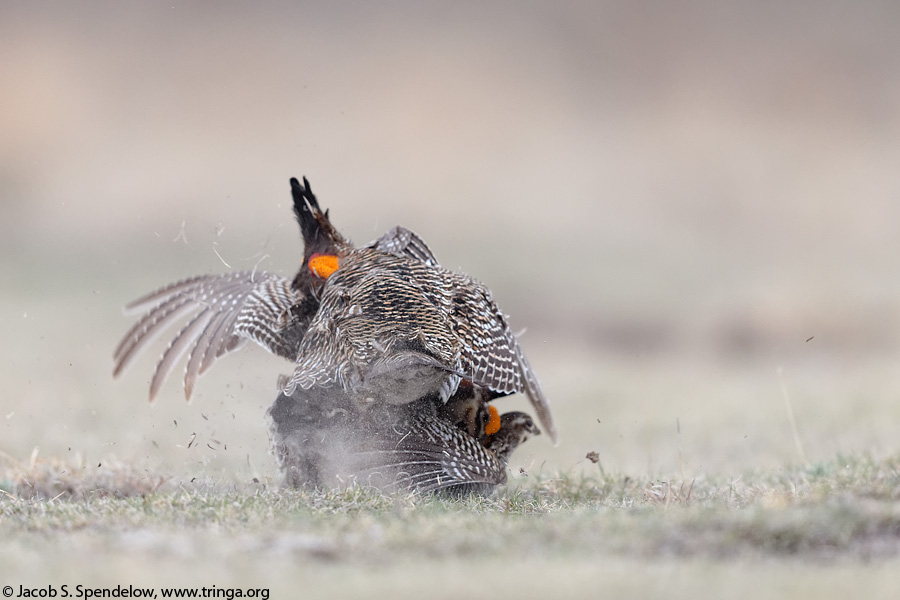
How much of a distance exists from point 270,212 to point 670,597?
58.9 feet

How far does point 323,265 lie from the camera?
654 cm

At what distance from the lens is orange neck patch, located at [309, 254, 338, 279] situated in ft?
21.3

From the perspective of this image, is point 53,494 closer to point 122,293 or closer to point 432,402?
point 432,402

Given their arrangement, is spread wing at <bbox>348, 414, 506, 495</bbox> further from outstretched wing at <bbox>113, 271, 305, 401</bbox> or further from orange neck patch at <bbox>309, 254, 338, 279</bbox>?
orange neck patch at <bbox>309, 254, 338, 279</bbox>

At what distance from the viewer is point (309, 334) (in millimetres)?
5777

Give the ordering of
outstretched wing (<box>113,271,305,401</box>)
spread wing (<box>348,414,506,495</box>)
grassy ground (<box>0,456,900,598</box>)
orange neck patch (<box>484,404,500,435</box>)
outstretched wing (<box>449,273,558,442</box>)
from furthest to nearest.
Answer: outstretched wing (<box>113,271,305,401</box>)
orange neck patch (<box>484,404,500,435</box>)
outstretched wing (<box>449,273,558,442</box>)
spread wing (<box>348,414,506,495</box>)
grassy ground (<box>0,456,900,598</box>)

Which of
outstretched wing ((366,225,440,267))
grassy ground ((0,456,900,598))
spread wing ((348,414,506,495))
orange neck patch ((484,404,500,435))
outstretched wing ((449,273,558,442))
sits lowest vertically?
grassy ground ((0,456,900,598))

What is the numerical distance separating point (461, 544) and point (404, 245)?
315 centimetres

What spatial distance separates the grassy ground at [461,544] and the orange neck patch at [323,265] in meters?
1.66

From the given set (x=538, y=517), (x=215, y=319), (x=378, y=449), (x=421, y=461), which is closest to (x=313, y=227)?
(x=215, y=319)

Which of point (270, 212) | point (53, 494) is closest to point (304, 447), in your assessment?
Result: point (53, 494)

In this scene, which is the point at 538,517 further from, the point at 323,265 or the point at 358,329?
the point at 323,265

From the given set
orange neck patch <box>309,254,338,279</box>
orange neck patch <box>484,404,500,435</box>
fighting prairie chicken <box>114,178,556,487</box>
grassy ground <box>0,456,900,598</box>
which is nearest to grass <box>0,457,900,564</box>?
grassy ground <box>0,456,900,598</box>

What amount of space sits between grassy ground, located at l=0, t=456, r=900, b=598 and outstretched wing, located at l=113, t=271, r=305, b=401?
146cm
